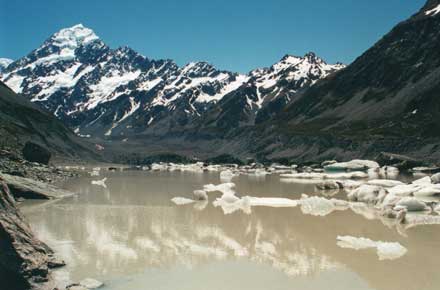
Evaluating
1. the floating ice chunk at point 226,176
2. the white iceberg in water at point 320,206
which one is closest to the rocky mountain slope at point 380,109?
the floating ice chunk at point 226,176

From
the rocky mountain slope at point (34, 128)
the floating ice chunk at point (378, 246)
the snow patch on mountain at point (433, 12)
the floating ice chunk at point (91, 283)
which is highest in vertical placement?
the snow patch on mountain at point (433, 12)

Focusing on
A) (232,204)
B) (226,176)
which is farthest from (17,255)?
(226,176)

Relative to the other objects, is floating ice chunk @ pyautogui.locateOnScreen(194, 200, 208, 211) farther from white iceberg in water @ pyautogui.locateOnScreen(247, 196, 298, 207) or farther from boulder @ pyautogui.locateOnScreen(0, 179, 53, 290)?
boulder @ pyautogui.locateOnScreen(0, 179, 53, 290)

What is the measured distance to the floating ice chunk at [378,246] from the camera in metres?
18.3

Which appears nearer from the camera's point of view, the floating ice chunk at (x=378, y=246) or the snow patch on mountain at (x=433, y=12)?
the floating ice chunk at (x=378, y=246)

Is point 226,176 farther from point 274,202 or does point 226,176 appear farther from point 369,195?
point 369,195

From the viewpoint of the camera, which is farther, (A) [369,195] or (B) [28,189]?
(B) [28,189]

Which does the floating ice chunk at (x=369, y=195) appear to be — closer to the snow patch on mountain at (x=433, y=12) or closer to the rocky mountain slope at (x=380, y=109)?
the rocky mountain slope at (x=380, y=109)

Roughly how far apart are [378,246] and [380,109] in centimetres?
13168

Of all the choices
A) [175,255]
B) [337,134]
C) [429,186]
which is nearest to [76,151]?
[337,134]

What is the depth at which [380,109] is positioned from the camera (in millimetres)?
142875

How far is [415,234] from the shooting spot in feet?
74.0

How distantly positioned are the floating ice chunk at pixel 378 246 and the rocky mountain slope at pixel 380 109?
2760 inches

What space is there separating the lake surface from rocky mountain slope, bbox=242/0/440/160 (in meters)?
67.1
